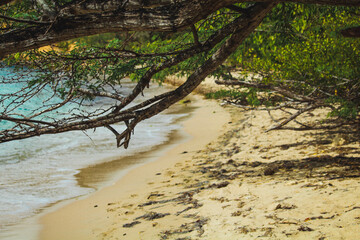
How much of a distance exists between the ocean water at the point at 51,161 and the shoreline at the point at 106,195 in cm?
67

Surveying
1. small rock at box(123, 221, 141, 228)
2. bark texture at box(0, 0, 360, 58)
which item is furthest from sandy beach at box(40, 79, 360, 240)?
bark texture at box(0, 0, 360, 58)

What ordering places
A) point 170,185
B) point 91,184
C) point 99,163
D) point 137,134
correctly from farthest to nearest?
point 137,134 < point 99,163 < point 91,184 < point 170,185

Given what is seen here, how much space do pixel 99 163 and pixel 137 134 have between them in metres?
4.09

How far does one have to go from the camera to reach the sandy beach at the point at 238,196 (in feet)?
15.3

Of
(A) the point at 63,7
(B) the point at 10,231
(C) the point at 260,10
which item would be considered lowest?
(B) the point at 10,231

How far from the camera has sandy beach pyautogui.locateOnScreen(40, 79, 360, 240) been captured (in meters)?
4.67

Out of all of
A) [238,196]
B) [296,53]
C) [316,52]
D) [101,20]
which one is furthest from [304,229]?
[296,53]

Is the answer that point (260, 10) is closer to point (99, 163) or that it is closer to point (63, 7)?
point (63, 7)

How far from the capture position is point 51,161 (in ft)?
41.7

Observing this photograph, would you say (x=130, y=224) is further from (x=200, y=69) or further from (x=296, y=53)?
(x=296, y=53)

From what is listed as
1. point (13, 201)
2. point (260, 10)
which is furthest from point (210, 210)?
point (13, 201)

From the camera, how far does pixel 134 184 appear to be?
872 cm

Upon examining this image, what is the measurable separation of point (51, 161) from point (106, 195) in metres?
5.16

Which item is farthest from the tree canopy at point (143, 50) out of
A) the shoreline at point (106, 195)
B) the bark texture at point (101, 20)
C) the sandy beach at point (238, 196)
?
the shoreline at point (106, 195)
